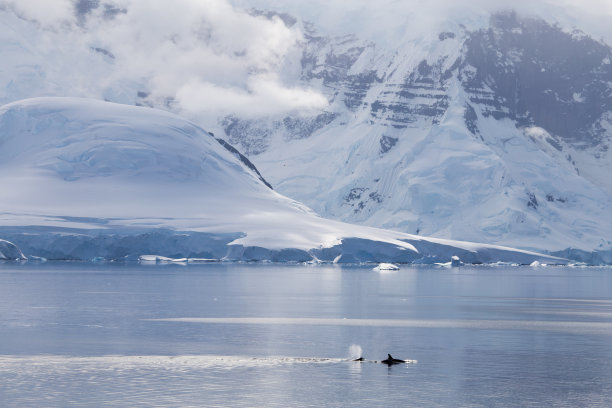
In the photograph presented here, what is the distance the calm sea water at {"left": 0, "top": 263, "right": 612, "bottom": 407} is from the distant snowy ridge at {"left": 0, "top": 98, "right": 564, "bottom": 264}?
63.0m

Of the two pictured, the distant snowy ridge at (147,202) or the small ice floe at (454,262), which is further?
the small ice floe at (454,262)

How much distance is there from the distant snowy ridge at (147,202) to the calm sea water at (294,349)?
63.0m

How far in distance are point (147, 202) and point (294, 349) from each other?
120m

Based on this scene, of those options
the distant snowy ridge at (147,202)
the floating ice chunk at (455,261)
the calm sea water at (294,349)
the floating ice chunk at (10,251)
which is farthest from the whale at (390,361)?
the floating ice chunk at (455,261)

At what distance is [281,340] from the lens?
4744 centimetres

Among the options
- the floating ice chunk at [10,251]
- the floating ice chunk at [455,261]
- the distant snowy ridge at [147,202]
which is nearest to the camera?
the floating ice chunk at [10,251]

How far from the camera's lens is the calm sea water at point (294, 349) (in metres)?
33.3

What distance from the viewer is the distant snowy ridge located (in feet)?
469

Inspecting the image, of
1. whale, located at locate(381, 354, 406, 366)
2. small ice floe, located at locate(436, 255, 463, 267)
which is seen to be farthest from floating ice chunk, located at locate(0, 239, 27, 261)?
whale, located at locate(381, 354, 406, 366)

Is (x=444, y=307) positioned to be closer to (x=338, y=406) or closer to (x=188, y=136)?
(x=338, y=406)

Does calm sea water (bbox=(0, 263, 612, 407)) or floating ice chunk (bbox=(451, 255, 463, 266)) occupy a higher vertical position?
floating ice chunk (bbox=(451, 255, 463, 266))

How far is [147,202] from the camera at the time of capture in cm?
16200

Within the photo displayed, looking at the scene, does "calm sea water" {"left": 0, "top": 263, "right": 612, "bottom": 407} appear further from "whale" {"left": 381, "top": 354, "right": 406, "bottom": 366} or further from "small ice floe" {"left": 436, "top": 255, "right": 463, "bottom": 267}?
"small ice floe" {"left": 436, "top": 255, "right": 463, "bottom": 267}

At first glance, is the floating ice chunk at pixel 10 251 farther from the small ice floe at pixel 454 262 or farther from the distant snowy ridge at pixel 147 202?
the small ice floe at pixel 454 262
